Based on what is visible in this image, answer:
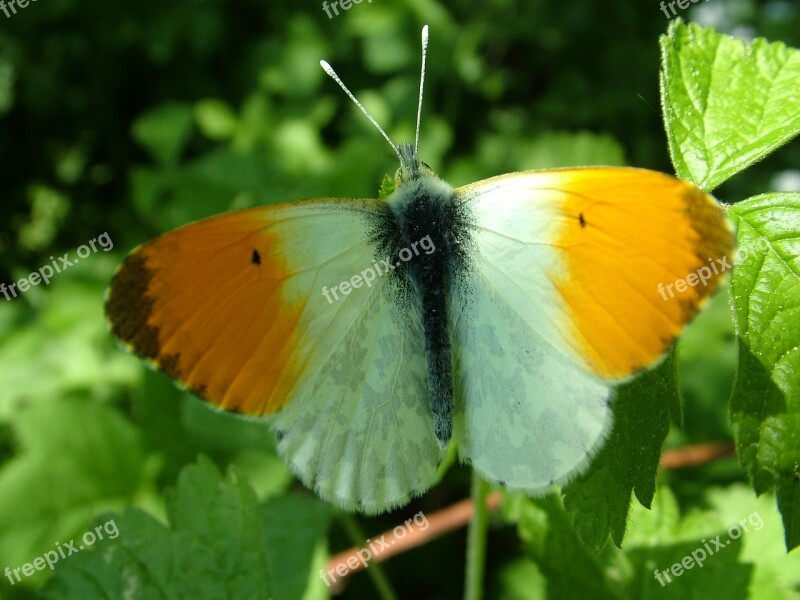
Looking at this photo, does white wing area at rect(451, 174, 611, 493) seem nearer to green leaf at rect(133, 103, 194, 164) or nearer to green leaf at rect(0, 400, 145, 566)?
green leaf at rect(0, 400, 145, 566)

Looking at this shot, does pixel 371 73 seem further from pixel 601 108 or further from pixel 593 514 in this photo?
pixel 593 514

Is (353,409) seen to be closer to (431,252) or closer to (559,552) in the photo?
(431,252)

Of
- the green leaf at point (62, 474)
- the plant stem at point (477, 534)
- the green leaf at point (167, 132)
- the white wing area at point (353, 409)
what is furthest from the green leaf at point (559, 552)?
the green leaf at point (167, 132)

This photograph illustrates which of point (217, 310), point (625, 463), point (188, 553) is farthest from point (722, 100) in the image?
point (188, 553)

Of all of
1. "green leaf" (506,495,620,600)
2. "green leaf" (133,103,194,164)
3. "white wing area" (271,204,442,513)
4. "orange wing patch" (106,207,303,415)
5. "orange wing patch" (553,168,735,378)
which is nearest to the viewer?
"orange wing patch" (553,168,735,378)

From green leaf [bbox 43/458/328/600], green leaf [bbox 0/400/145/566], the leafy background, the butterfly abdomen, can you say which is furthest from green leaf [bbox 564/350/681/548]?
green leaf [bbox 0/400/145/566]

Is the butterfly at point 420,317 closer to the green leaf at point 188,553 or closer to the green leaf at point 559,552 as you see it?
the green leaf at point 188,553
